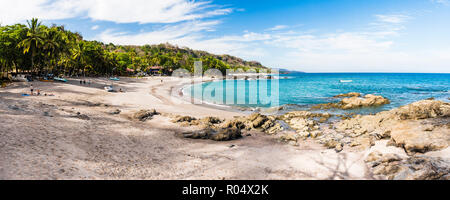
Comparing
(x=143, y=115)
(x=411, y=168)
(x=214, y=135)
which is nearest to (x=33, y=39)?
(x=143, y=115)

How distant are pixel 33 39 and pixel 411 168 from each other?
49478mm

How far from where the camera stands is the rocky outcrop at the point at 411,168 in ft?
25.6

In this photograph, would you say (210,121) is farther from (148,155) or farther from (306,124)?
(148,155)

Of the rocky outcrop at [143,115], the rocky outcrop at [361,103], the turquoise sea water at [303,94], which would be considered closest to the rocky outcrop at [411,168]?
the rocky outcrop at [143,115]

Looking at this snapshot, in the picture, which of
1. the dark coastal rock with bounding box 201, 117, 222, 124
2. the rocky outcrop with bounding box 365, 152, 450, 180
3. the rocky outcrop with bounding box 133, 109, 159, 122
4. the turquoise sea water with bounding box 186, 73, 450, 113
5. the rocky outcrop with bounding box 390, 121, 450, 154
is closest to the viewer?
the rocky outcrop with bounding box 365, 152, 450, 180

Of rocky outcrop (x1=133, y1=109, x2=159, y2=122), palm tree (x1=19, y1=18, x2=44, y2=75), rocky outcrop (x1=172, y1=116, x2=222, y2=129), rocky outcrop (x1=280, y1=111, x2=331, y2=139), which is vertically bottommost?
rocky outcrop (x1=280, y1=111, x2=331, y2=139)

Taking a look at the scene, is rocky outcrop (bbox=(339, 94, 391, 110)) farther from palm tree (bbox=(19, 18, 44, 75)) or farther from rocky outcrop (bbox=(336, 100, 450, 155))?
palm tree (bbox=(19, 18, 44, 75))

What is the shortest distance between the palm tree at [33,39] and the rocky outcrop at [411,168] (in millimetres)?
47839

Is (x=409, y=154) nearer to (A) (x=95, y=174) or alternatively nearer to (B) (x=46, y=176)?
(A) (x=95, y=174)

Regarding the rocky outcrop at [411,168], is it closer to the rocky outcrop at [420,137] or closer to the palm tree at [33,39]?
the rocky outcrop at [420,137]

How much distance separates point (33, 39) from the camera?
35.8 m

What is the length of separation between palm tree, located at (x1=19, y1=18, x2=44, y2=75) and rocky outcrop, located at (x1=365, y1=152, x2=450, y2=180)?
47839mm

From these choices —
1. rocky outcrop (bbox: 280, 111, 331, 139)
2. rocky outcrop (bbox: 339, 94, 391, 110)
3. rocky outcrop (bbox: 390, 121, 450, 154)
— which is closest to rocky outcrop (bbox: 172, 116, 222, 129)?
rocky outcrop (bbox: 280, 111, 331, 139)

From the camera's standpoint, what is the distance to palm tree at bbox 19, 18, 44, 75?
3544 centimetres
